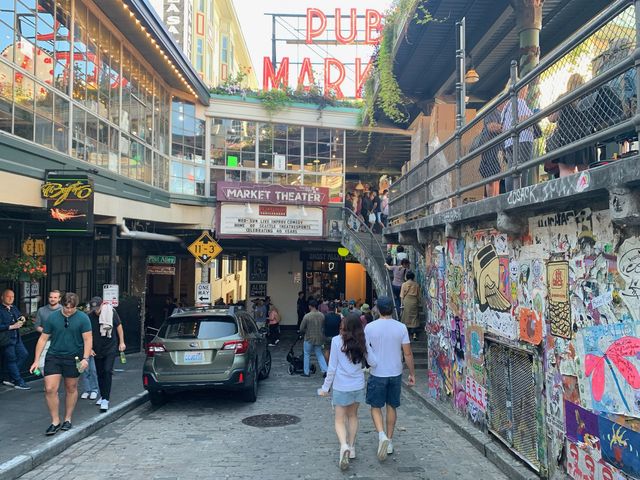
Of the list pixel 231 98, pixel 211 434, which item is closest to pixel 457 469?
pixel 211 434

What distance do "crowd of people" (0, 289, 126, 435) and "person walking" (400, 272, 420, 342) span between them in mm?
5760

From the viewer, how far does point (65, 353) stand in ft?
23.1

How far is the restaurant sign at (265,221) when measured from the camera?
60.6 feet

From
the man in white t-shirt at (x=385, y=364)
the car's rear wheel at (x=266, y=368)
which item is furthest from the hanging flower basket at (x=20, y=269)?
the man in white t-shirt at (x=385, y=364)

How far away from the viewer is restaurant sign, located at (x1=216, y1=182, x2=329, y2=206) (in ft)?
60.2

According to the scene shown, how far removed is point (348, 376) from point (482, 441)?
1927 millimetres

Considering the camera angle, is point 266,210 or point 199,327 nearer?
point 199,327

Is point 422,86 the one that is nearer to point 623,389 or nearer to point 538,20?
point 538,20

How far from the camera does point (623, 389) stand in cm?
390

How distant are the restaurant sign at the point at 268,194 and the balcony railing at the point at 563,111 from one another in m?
11.1

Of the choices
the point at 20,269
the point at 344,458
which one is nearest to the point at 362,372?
the point at 344,458

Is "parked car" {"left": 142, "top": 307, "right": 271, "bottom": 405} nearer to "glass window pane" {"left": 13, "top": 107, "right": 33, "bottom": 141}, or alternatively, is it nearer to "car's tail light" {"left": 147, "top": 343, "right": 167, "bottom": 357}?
"car's tail light" {"left": 147, "top": 343, "right": 167, "bottom": 357}

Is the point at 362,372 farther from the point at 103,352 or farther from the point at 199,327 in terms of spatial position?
the point at 103,352

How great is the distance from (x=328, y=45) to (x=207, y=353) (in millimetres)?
17990
